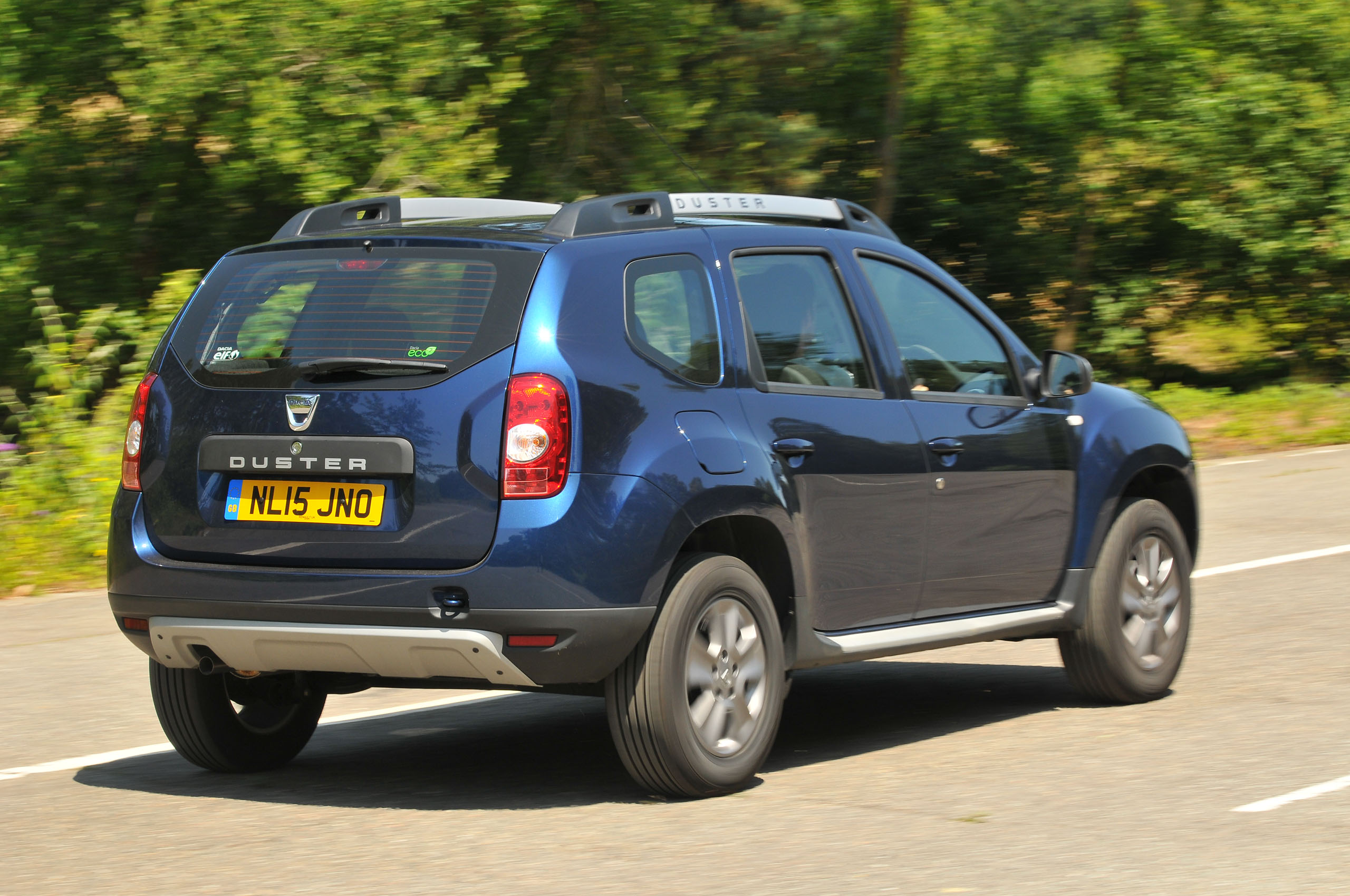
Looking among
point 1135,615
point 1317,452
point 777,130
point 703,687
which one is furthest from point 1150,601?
point 777,130

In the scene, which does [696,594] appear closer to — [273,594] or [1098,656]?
[273,594]

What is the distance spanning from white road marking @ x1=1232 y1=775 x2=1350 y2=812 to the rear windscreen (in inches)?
101

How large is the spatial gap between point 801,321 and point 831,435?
1.43 feet

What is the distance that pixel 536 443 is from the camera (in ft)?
17.3

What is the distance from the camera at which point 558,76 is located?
18219 millimetres

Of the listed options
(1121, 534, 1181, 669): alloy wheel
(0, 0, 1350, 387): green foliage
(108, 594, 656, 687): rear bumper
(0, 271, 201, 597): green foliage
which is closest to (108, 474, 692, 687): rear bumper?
(108, 594, 656, 687): rear bumper

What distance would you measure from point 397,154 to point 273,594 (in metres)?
10.9

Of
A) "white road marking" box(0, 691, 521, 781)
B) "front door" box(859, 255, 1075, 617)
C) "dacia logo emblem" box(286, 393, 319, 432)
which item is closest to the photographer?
"dacia logo emblem" box(286, 393, 319, 432)

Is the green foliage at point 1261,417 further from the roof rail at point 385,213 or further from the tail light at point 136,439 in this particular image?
the tail light at point 136,439

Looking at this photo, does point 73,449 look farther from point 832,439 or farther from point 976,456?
point 832,439

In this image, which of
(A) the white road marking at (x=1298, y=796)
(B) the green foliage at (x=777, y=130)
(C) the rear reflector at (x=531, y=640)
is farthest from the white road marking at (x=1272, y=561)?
(B) the green foliage at (x=777, y=130)

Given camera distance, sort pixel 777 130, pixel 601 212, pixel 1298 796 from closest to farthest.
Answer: pixel 1298 796
pixel 601 212
pixel 777 130

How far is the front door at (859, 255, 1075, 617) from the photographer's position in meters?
6.57

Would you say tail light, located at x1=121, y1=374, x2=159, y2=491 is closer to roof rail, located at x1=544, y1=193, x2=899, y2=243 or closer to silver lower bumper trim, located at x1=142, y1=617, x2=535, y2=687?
silver lower bumper trim, located at x1=142, y1=617, x2=535, y2=687
